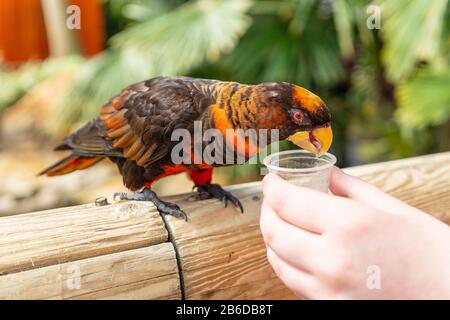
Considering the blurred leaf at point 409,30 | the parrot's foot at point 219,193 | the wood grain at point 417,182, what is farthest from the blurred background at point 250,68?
the parrot's foot at point 219,193

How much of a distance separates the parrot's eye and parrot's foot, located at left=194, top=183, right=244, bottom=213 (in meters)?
0.18

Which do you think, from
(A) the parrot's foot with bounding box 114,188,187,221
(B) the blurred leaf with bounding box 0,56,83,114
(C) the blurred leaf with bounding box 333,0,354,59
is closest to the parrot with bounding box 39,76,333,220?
(A) the parrot's foot with bounding box 114,188,187,221

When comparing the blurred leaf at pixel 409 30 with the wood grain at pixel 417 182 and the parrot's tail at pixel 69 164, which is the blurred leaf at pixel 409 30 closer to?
the wood grain at pixel 417 182

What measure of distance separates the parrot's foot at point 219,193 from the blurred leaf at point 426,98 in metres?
1.05

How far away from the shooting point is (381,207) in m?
0.53

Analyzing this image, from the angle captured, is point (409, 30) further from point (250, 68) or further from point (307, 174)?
point (307, 174)

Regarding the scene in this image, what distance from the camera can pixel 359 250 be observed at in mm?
453

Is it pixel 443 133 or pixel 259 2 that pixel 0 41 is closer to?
pixel 259 2

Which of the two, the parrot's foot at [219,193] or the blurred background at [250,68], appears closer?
the parrot's foot at [219,193]

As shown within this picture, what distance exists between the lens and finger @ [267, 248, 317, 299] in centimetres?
49

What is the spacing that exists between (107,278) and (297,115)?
1.16ft

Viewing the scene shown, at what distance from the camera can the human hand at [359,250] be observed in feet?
1.50

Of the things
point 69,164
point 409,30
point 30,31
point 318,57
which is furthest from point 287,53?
point 30,31

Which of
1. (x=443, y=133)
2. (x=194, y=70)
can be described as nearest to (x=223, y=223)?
(x=194, y=70)
